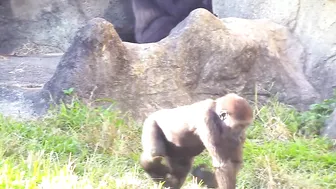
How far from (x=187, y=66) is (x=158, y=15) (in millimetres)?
1870

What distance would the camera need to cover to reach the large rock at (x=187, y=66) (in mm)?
3965

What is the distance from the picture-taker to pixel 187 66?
14.3ft

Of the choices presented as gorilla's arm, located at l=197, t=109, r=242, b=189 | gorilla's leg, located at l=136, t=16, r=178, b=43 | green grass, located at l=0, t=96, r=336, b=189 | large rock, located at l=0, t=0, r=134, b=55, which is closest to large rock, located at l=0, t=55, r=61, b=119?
green grass, located at l=0, t=96, r=336, b=189

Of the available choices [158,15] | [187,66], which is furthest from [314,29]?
[158,15]

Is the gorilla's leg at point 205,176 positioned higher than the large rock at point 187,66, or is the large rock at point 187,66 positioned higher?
the gorilla's leg at point 205,176

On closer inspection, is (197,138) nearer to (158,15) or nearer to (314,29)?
(314,29)

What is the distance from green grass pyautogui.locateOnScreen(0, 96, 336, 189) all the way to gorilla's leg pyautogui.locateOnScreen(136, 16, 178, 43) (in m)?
1.92

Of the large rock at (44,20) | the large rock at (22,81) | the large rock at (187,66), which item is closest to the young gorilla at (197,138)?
the large rock at (187,66)

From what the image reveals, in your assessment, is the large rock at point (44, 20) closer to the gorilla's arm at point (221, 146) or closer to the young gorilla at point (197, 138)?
the young gorilla at point (197, 138)

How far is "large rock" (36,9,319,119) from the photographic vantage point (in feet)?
13.0

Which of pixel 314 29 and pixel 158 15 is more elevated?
pixel 314 29

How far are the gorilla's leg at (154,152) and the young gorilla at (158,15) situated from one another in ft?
10.6

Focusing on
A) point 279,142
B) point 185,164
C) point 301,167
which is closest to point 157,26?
point 279,142

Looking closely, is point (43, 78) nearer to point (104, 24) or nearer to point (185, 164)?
point (104, 24)
